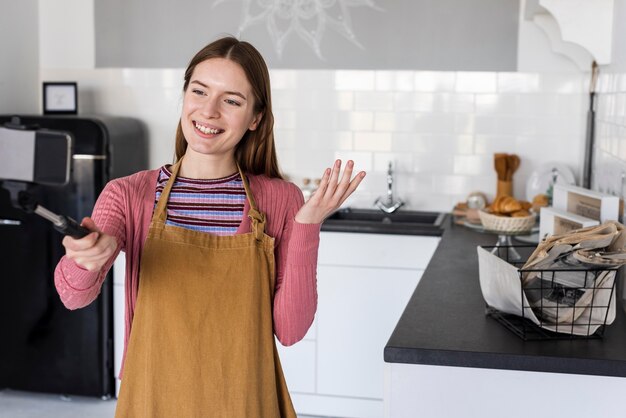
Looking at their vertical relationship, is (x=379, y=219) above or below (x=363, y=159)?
below

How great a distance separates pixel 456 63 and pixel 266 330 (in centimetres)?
284

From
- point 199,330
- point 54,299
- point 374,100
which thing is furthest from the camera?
point 374,100

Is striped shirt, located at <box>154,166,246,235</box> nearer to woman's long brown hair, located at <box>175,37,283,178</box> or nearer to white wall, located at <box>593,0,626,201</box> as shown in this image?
woman's long brown hair, located at <box>175,37,283,178</box>

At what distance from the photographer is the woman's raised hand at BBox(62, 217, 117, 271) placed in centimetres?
138

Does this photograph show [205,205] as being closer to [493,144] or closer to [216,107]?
[216,107]

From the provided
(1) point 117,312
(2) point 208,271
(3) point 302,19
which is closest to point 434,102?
(3) point 302,19

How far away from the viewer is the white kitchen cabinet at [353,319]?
391 centimetres

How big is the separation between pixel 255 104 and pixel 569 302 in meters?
0.78

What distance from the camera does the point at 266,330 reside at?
1788 mm

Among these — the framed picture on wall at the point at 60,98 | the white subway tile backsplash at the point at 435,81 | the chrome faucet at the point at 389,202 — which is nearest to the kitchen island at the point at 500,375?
the chrome faucet at the point at 389,202

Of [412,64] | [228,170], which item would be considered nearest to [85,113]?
[412,64]

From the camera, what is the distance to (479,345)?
1837 millimetres

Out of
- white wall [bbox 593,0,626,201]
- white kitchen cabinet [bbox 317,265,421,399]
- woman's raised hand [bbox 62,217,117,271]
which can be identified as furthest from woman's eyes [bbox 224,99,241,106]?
white kitchen cabinet [bbox 317,265,421,399]

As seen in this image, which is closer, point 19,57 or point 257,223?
point 257,223
